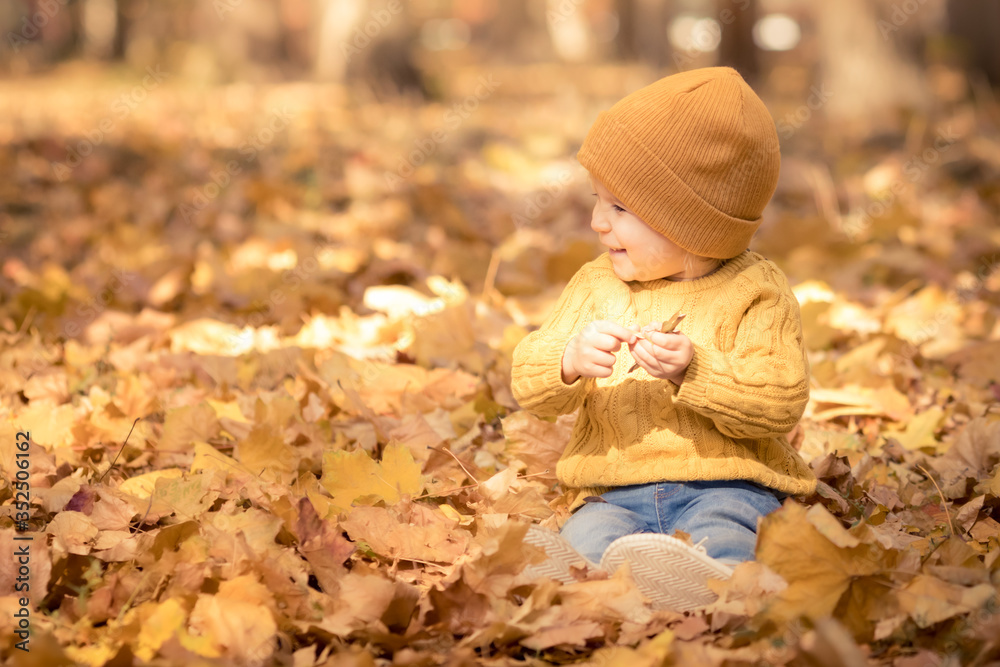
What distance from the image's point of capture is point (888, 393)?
8.09 ft

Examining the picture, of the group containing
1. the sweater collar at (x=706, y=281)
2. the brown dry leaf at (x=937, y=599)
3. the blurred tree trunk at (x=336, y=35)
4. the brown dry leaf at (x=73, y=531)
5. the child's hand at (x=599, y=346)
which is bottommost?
the blurred tree trunk at (x=336, y=35)

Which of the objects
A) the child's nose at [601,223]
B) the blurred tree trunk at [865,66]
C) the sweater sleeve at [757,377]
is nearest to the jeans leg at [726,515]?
the sweater sleeve at [757,377]

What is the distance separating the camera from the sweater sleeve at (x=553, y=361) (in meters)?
1.76

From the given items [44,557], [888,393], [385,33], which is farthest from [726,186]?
[385,33]

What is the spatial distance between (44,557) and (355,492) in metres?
0.57

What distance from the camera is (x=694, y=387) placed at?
1.63 m

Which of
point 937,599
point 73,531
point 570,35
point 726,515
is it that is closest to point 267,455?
point 73,531

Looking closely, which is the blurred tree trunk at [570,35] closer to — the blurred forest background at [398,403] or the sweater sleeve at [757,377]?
the blurred forest background at [398,403]

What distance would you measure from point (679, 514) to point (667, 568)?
25cm

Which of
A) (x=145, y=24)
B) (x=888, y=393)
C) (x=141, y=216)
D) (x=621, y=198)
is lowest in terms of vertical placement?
(x=145, y=24)

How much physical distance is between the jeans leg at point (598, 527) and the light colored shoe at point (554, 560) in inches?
2.4

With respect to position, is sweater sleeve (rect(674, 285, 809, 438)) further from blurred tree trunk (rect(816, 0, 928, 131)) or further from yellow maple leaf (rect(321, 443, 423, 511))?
blurred tree trunk (rect(816, 0, 928, 131))

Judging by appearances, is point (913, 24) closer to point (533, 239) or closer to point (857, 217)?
point (857, 217)

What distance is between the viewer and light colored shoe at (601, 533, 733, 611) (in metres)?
1.50
